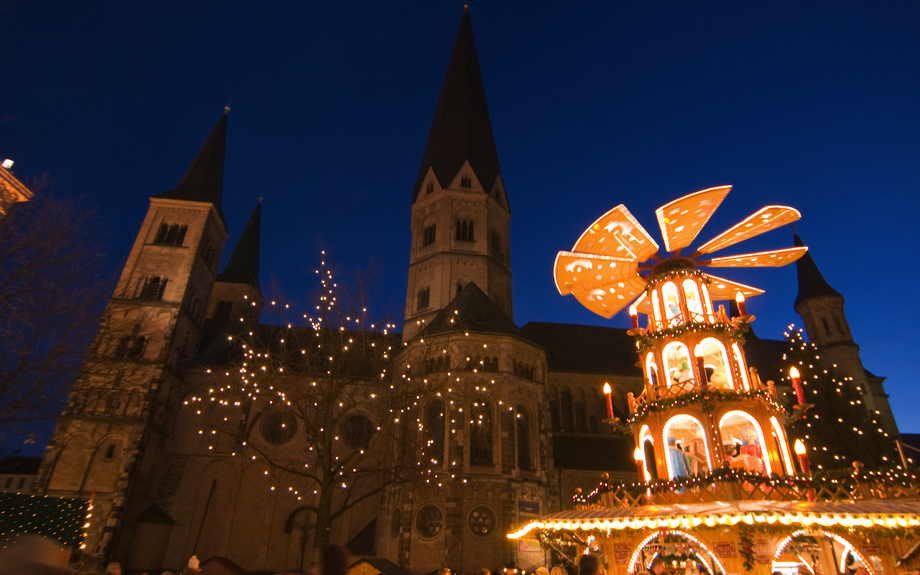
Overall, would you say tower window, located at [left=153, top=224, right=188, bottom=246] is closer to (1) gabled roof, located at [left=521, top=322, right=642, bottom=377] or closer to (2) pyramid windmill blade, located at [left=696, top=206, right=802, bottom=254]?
(1) gabled roof, located at [left=521, top=322, right=642, bottom=377]

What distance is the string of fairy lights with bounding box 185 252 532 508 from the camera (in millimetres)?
14383

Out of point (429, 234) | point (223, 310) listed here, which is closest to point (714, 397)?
point (429, 234)

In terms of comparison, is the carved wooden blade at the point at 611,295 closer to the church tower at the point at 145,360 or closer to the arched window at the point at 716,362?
the arched window at the point at 716,362

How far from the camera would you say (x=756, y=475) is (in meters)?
10.4

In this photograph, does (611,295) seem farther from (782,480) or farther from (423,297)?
(423,297)

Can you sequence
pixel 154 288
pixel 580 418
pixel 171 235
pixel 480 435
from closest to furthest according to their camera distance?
pixel 480 435 → pixel 580 418 → pixel 154 288 → pixel 171 235

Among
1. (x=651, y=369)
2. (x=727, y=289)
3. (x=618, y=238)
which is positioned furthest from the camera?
(x=727, y=289)

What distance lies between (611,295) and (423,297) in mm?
17181

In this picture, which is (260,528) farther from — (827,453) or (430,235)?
(827,453)

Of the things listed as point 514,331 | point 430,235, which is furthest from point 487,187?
point 514,331

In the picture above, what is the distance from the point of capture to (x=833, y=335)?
36.0 m

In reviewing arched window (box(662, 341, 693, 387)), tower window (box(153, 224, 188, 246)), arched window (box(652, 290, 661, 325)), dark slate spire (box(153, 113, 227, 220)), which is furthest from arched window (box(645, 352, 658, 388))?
dark slate spire (box(153, 113, 227, 220))

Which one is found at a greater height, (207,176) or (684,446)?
(207,176)

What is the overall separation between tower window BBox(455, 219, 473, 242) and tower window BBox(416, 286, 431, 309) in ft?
13.9
